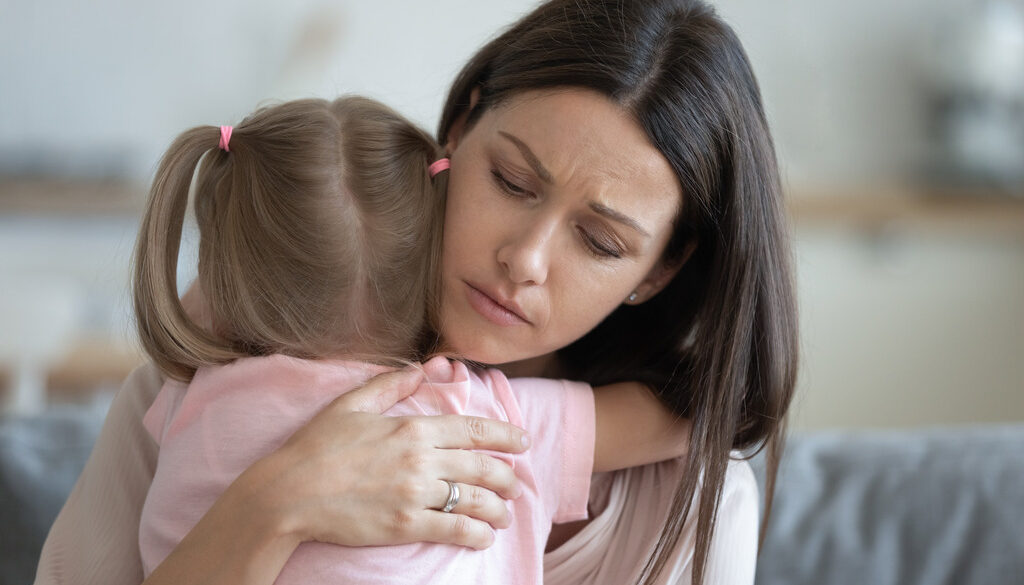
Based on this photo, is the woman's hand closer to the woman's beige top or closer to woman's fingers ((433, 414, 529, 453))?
→ woman's fingers ((433, 414, 529, 453))

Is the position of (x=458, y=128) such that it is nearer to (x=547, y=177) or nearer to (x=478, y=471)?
(x=547, y=177)

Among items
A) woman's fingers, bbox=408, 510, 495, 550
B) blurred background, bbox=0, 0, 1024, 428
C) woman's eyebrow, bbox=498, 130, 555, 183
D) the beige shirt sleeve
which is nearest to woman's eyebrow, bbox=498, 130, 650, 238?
woman's eyebrow, bbox=498, 130, 555, 183

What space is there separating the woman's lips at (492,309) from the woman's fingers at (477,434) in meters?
0.11

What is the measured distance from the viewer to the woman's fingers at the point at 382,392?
39.8 inches

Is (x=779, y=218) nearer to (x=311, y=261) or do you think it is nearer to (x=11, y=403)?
(x=311, y=261)

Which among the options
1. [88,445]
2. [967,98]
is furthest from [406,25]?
[88,445]

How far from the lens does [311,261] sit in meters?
1.04

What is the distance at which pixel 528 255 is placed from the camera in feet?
3.36

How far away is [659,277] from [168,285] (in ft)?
1.81

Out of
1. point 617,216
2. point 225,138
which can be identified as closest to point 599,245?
point 617,216

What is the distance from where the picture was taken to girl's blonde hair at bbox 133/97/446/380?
1.05 m

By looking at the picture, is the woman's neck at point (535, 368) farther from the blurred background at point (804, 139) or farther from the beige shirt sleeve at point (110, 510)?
the blurred background at point (804, 139)

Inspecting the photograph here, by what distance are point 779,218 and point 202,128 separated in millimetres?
652

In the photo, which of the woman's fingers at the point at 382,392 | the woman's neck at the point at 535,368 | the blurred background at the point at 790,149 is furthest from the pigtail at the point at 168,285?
the blurred background at the point at 790,149
